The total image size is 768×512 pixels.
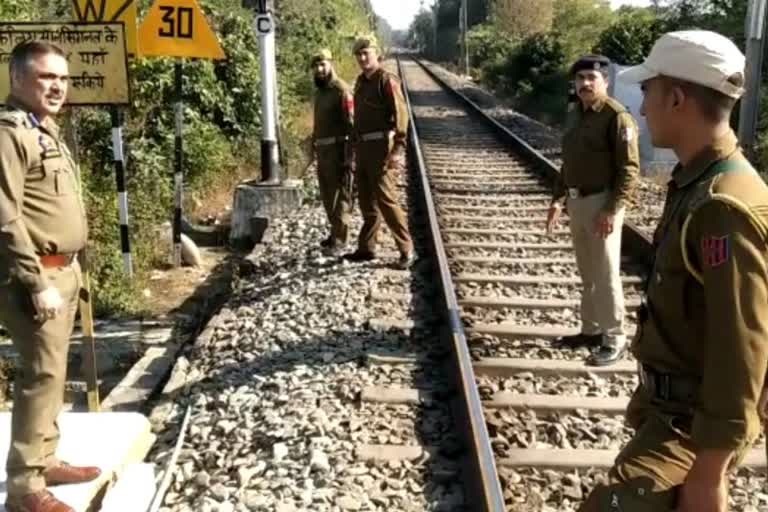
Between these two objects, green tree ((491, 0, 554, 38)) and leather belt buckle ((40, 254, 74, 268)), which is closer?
leather belt buckle ((40, 254, 74, 268))

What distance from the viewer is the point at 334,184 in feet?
26.1

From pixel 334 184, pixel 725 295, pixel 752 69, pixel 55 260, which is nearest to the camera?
pixel 725 295

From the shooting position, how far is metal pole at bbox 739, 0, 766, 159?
10.0 m

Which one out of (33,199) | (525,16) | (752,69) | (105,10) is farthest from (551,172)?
(525,16)

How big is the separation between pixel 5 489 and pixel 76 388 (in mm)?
1779

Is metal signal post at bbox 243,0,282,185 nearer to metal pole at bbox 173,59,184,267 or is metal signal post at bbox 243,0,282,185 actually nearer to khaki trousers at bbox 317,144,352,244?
metal pole at bbox 173,59,184,267

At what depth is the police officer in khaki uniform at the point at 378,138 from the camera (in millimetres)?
7148

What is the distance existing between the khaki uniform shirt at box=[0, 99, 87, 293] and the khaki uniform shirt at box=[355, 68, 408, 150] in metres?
4.02

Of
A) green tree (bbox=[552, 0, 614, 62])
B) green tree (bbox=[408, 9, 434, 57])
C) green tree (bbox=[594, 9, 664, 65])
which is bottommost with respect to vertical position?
green tree (bbox=[594, 9, 664, 65])

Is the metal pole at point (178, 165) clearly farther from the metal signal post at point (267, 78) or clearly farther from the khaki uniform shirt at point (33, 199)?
the khaki uniform shirt at point (33, 199)

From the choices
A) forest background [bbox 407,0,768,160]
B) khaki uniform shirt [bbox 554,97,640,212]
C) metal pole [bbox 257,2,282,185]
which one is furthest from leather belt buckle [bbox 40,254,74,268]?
forest background [bbox 407,0,768,160]

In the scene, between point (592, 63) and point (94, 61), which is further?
point (94, 61)

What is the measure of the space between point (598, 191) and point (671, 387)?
333 centimetres

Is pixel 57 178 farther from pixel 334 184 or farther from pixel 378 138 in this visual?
pixel 334 184
